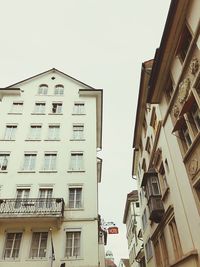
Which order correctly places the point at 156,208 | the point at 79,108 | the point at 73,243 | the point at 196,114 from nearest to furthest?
the point at 196,114, the point at 156,208, the point at 73,243, the point at 79,108

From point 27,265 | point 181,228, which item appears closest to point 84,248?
point 27,265

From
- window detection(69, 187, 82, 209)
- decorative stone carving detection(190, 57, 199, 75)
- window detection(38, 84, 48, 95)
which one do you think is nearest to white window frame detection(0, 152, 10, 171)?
window detection(69, 187, 82, 209)

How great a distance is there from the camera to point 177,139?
12.5 m

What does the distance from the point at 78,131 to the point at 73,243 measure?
11.1 metres

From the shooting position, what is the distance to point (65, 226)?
18797 millimetres

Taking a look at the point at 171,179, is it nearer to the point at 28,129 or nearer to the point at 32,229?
the point at 32,229

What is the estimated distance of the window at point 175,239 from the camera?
12.9 meters

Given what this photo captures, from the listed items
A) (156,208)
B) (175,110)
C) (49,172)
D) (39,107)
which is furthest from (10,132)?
(175,110)

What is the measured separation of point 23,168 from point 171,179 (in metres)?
13.8

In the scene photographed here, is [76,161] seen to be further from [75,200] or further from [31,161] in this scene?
[31,161]

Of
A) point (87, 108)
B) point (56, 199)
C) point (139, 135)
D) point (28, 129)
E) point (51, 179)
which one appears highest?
point (87, 108)

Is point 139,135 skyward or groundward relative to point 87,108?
groundward

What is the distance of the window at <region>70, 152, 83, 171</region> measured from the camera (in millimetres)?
22422

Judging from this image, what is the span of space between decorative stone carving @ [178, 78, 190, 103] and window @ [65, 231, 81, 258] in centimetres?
1276
